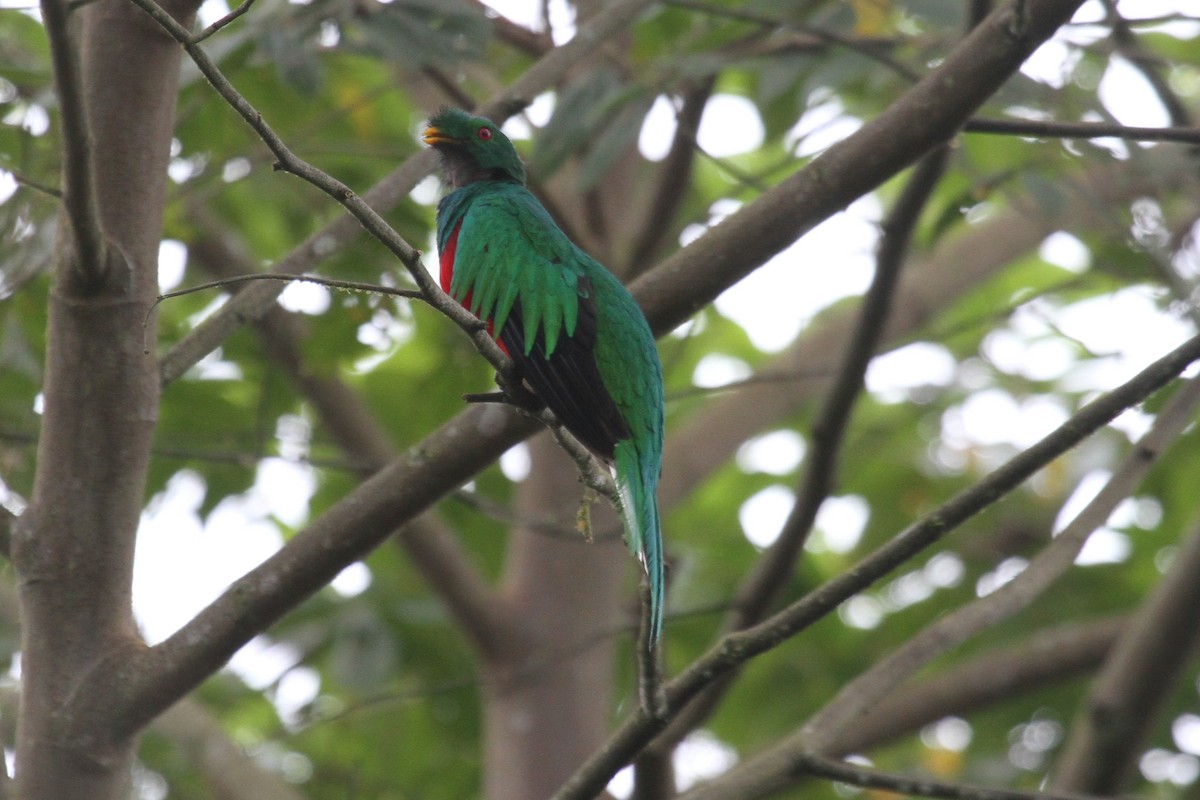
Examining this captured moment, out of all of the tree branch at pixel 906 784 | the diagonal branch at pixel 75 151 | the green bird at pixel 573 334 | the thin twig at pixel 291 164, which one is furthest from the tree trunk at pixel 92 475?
the tree branch at pixel 906 784

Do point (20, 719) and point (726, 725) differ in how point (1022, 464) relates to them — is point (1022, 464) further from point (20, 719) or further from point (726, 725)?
point (726, 725)

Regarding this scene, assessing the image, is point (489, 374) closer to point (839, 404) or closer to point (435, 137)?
point (435, 137)

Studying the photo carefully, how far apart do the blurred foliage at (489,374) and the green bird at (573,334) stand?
43cm

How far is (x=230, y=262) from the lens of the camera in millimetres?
5188

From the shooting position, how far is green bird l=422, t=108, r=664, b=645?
331 cm

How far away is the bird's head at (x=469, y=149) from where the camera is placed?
450cm

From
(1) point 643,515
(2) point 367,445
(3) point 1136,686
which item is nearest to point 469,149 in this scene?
(2) point 367,445

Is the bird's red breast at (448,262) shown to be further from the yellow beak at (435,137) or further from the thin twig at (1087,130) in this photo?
the thin twig at (1087,130)

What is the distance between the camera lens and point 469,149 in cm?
461

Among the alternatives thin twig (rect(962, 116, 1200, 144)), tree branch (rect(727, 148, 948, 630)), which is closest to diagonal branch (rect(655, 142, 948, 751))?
tree branch (rect(727, 148, 948, 630))

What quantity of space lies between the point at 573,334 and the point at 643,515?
1.86ft

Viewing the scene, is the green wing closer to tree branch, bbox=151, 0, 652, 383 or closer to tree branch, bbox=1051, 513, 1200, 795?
tree branch, bbox=151, 0, 652, 383

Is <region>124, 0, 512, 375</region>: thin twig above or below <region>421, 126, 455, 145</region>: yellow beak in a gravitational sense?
below

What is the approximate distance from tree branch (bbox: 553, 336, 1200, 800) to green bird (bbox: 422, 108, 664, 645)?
31 centimetres
